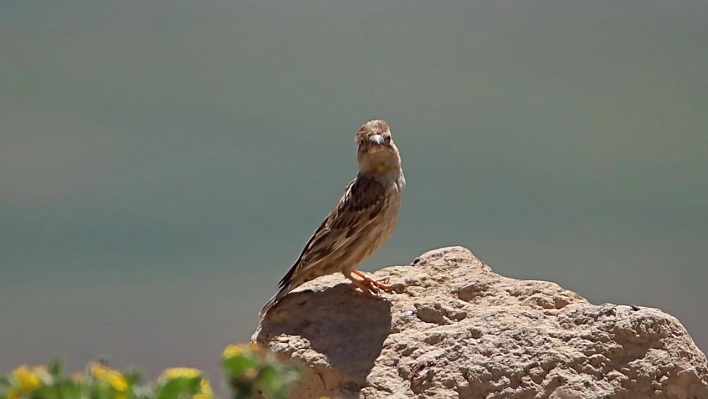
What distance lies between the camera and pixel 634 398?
571 cm

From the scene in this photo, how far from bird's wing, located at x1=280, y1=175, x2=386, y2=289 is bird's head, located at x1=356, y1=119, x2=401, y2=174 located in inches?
5.2

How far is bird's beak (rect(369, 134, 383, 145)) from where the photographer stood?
7184mm

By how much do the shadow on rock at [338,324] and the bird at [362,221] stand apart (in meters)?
0.13

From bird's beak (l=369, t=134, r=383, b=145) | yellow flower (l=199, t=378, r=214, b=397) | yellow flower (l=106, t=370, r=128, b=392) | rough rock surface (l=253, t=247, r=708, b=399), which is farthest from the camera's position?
bird's beak (l=369, t=134, r=383, b=145)

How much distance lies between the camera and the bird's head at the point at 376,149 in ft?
23.7

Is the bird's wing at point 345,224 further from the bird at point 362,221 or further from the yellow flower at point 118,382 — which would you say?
the yellow flower at point 118,382

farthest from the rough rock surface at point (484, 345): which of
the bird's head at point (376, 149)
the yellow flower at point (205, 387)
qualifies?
the yellow flower at point (205, 387)

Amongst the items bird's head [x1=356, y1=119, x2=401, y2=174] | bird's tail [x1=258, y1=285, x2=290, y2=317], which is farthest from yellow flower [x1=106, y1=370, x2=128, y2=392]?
bird's head [x1=356, y1=119, x2=401, y2=174]

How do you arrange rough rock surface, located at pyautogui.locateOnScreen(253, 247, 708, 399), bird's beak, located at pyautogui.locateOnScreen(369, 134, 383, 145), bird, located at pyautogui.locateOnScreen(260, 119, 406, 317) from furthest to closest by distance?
1. bird's beak, located at pyautogui.locateOnScreen(369, 134, 383, 145)
2. bird, located at pyautogui.locateOnScreen(260, 119, 406, 317)
3. rough rock surface, located at pyautogui.locateOnScreen(253, 247, 708, 399)

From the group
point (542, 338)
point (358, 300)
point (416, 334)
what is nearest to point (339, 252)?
point (358, 300)

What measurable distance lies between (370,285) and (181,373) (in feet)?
14.1

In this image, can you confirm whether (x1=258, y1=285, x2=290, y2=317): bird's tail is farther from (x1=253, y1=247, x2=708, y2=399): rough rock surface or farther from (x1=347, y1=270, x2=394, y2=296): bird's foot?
(x1=347, y1=270, x2=394, y2=296): bird's foot

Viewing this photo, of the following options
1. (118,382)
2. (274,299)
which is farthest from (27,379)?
(274,299)

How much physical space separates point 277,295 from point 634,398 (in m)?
2.59
